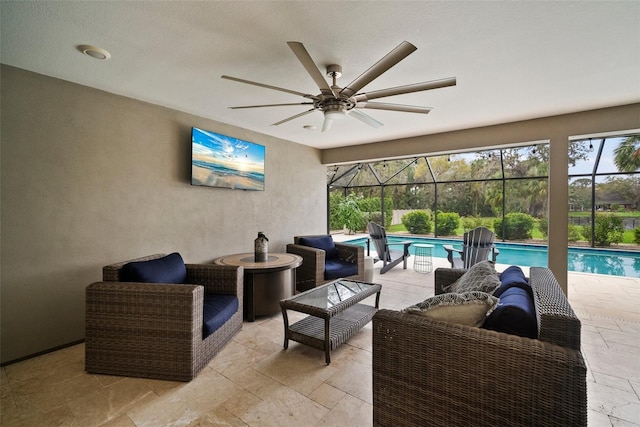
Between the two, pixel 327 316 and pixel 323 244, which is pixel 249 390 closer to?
pixel 327 316

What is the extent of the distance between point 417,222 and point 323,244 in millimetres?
6622

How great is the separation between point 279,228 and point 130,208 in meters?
2.28

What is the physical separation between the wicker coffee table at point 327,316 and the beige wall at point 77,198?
1801 millimetres

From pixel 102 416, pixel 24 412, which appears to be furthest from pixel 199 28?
pixel 24 412

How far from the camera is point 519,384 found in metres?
1.16

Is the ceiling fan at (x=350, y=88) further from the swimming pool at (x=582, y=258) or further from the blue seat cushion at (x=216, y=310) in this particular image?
the swimming pool at (x=582, y=258)

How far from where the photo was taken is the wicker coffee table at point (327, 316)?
7.58 feet

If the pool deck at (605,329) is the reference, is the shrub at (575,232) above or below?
above

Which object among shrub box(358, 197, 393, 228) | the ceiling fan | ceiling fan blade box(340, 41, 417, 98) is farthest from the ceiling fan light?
shrub box(358, 197, 393, 228)

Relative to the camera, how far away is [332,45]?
2.03 m

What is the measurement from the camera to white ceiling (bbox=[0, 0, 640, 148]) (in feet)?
5.51

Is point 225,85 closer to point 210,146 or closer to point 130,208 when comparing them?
point 210,146

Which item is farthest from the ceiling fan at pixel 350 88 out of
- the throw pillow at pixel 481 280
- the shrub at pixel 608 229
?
the shrub at pixel 608 229

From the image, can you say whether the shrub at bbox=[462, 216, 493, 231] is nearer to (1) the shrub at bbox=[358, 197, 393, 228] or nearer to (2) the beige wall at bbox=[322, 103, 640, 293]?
(1) the shrub at bbox=[358, 197, 393, 228]
